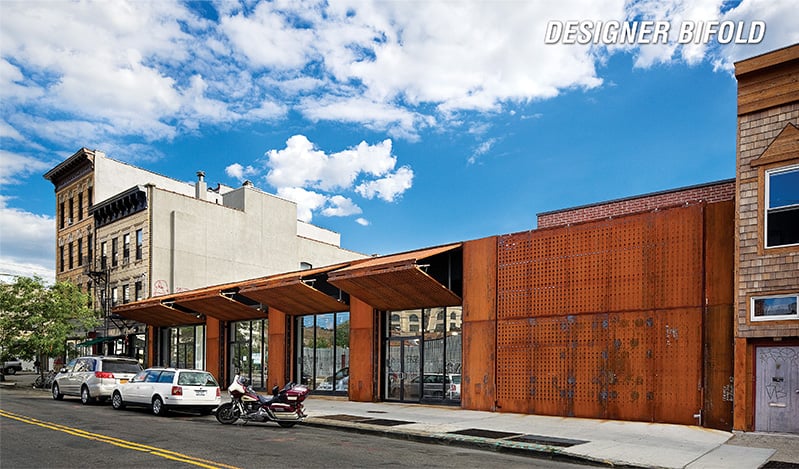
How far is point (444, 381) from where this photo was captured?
21.6 m

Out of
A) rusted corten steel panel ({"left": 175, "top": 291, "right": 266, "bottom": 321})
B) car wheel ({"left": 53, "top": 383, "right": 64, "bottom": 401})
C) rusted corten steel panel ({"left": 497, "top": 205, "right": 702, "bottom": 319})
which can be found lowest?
car wheel ({"left": 53, "top": 383, "right": 64, "bottom": 401})

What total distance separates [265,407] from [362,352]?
709 cm

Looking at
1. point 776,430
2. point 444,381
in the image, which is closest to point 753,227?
point 776,430

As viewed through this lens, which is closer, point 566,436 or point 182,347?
point 566,436

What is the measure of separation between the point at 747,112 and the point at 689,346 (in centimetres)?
549

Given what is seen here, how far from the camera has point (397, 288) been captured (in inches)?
859

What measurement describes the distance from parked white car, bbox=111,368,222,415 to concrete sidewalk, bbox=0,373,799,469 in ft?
12.2

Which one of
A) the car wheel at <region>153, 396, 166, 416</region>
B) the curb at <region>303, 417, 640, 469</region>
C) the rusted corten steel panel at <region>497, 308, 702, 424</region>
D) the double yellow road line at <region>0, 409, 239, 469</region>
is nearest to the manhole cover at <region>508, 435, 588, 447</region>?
the curb at <region>303, 417, 640, 469</region>

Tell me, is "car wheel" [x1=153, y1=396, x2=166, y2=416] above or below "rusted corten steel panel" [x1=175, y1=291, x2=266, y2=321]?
below

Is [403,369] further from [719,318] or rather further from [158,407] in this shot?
[719,318]

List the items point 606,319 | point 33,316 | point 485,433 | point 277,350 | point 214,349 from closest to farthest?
point 485,433 → point 606,319 → point 277,350 → point 214,349 → point 33,316

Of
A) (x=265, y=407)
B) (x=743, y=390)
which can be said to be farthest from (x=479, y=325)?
(x=743, y=390)

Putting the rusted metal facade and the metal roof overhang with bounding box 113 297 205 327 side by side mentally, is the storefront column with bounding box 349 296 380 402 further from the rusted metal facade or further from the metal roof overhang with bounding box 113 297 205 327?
the metal roof overhang with bounding box 113 297 205 327

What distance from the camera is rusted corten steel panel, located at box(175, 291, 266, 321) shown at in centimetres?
2939
